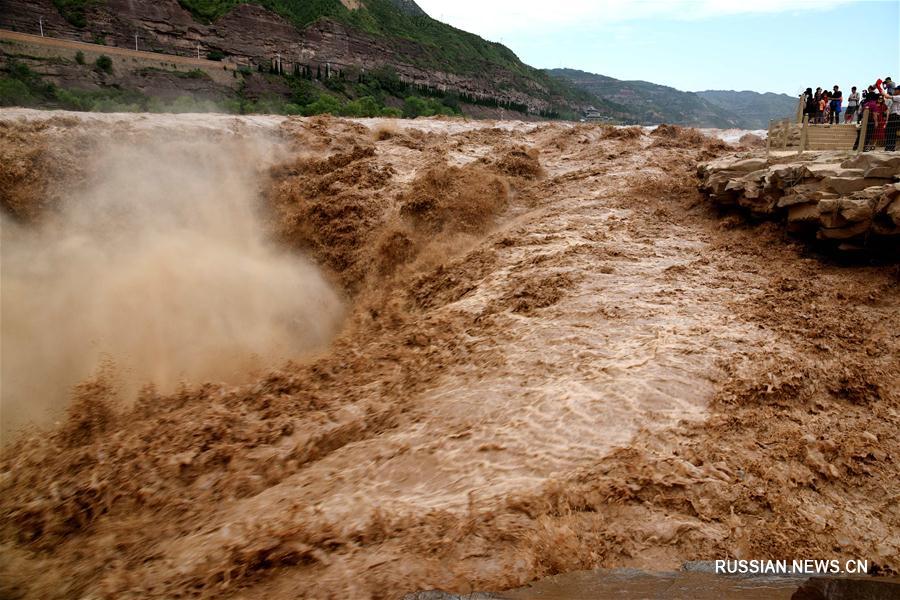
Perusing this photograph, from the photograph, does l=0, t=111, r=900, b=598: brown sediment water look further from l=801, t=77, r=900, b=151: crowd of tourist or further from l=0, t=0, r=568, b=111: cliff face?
l=0, t=0, r=568, b=111: cliff face

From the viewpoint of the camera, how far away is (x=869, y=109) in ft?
26.8

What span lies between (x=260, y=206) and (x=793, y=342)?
7.77m

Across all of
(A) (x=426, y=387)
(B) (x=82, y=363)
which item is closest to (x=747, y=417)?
(A) (x=426, y=387)

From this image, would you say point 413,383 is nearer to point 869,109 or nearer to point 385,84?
point 869,109

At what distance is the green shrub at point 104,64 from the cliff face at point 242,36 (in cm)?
391

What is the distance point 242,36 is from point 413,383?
165 feet

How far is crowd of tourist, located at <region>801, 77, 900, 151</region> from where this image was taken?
24.8ft

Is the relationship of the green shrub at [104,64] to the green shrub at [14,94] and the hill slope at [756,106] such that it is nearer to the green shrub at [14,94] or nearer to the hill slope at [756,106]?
the green shrub at [14,94]

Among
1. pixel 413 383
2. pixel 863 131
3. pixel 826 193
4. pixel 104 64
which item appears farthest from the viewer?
pixel 104 64

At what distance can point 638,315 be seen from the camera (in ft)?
18.1

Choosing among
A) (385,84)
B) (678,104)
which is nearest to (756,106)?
(678,104)

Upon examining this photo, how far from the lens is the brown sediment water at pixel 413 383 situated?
2988 mm

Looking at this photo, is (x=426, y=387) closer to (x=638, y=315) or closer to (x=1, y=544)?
(x=638, y=315)

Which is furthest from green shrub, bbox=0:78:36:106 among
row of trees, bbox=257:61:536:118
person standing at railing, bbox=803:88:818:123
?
person standing at railing, bbox=803:88:818:123
